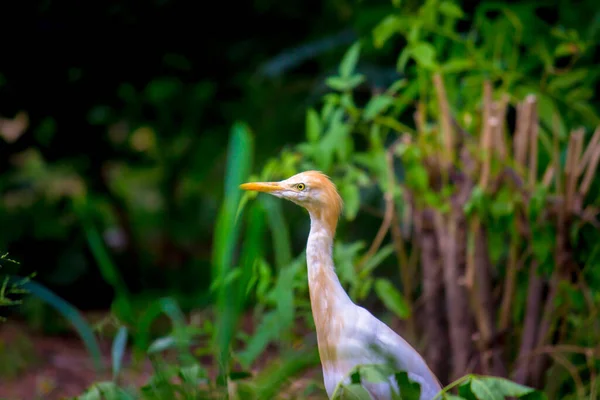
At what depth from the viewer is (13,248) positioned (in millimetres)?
5141

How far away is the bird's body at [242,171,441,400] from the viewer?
2473 mm

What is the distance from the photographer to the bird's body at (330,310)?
247 centimetres

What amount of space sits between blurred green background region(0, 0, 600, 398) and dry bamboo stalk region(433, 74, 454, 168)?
2.4 inches

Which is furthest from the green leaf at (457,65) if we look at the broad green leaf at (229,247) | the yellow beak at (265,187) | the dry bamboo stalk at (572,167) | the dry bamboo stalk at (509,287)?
the broad green leaf at (229,247)

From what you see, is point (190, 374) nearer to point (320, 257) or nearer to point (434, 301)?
point (320, 257)

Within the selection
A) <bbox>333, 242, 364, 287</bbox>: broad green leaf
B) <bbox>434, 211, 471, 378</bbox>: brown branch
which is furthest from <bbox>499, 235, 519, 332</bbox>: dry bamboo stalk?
<bbox>333, 242, 364, 287</bbox>: broad green leaf

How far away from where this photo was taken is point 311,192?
8.25 feet

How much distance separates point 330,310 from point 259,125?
143 inches

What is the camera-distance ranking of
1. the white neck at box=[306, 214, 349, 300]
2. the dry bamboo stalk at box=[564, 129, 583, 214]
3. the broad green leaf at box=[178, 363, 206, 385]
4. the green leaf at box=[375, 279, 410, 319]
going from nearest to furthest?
the broad green leaf at box=[178, 363, 206, 385], the white neck at box=[306, 214, 349, 300], the dry bamboo stalk at box=[564, 129, 583, 214], the green leaf at box=[375, 279, 410, 319]

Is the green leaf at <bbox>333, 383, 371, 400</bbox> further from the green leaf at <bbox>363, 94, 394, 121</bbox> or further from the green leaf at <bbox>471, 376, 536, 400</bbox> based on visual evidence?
the green leaf at <bbox>363, 94, 394, 121</bbox>

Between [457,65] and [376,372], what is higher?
[457,65]

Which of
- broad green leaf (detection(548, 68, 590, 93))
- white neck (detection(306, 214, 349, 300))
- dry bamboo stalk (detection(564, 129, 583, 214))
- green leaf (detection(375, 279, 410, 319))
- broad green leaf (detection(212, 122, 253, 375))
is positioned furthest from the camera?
broad green leaf (detection(548, 68, 590, 93))

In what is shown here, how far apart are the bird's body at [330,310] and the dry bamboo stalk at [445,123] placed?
861 mm

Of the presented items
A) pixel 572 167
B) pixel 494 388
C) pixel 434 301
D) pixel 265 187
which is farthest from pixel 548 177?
pixel 494 388
